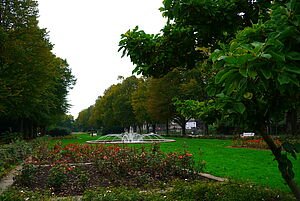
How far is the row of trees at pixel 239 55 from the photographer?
6.04 ft

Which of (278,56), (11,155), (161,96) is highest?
(161,96)

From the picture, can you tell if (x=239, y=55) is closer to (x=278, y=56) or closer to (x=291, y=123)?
(x=278, y=56)

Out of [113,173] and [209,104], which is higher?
Result: [209,104]

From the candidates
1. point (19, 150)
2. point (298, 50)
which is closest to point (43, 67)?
point (19, 150)

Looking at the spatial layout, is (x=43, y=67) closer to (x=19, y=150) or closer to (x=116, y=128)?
(x=19, y=150)

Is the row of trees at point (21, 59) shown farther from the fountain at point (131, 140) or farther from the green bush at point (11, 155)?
the fountain at point (131, 140)

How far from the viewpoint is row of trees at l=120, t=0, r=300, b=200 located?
1840 mm

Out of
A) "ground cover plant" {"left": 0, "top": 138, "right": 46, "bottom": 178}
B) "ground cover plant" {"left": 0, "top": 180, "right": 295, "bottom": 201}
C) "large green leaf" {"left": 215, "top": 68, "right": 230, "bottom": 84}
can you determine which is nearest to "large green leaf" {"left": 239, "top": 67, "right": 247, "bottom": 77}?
"large green leaf" {"left": 215, "top": 68, "right": 230, "bottom": 84}

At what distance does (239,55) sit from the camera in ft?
6.01

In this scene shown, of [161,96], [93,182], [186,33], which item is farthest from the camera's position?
[161,96]

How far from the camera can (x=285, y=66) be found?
1.84m

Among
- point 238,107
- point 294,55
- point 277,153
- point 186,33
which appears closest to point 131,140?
point 186,33

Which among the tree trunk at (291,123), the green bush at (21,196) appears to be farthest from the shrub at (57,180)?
the tree trunk at (291,123)

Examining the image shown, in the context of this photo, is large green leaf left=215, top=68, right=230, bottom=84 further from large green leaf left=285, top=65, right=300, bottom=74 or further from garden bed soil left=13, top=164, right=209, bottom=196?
garden bed soil left=13, top=164, right=209, bottom=196
